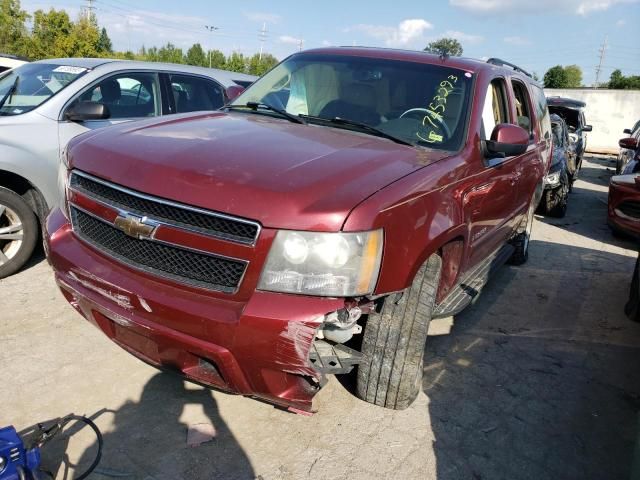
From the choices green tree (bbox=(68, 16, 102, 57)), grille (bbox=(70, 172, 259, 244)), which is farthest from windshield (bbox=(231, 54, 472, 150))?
green tree (bbox=(68, 16, 102, 57))

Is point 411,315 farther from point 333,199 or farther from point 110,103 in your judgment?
point 110,103

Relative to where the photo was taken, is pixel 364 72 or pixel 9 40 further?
pixel 9 40

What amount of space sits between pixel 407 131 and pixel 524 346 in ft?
6.27

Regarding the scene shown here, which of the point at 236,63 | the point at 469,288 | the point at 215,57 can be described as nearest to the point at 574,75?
the point at 236,63

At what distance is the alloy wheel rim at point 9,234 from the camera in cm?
426

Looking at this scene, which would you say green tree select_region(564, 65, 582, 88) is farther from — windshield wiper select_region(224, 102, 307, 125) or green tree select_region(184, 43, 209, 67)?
windshield wiper select_region(224, 102, 307, 125)

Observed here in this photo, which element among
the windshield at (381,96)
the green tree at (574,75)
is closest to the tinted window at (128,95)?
the windshield at (381,96)

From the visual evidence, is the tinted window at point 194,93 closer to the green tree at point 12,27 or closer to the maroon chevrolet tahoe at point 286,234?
the maroon chevrolet tahoe at point 286,234

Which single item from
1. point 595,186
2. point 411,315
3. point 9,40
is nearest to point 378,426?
point 411,315

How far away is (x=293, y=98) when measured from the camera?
12.6 feet

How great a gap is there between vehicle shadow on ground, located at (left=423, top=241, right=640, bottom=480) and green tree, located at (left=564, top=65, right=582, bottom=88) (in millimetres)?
68626

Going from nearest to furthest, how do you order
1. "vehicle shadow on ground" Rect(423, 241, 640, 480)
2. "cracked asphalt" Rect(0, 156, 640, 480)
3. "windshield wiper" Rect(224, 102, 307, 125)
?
"cracked asphalt" Rect(0, 156, 640, 480) → "vehicle shadow on ground" Rect(423, 241, 640, 480) → "windshield wiper" Rect(224, 102, 307, 125)

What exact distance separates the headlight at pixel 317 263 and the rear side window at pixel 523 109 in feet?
10.4

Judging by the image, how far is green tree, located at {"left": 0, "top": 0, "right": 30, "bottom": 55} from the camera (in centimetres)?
3388
